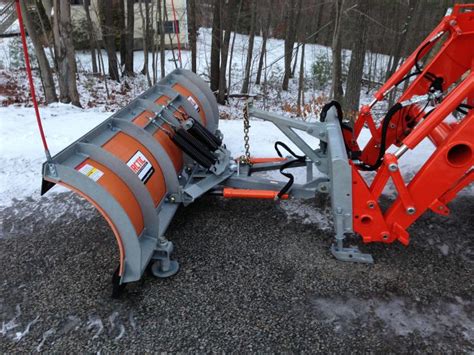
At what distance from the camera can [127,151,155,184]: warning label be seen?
3.24 m

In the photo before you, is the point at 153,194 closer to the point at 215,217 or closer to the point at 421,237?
the point at 215,217

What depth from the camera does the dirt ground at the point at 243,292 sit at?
278 centimetres

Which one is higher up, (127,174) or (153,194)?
(127,174)

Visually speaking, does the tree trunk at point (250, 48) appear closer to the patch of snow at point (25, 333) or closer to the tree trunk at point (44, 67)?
the tree trunk at point (44, 67)

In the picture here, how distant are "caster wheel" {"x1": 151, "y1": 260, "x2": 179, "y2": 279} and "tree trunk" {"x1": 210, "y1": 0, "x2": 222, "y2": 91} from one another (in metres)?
12.6

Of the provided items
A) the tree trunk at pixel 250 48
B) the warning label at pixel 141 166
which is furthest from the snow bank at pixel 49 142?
the tree trunk at pixel 250 48

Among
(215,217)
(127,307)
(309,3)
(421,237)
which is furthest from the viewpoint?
(309,3)

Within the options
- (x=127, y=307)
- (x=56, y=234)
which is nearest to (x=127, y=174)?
(x=127, y=307)

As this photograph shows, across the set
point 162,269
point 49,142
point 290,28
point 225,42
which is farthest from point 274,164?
point 290,28

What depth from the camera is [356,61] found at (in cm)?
870

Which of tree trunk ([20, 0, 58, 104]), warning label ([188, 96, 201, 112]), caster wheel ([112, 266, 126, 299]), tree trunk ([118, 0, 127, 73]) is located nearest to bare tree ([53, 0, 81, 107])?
tree trunk ([20, 0, 58, 104])

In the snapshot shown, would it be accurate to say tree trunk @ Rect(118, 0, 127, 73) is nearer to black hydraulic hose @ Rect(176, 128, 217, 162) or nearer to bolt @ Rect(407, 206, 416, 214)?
black hydraulic hose @ Rect(176, 128, 217, 162)

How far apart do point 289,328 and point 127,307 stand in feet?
4.07

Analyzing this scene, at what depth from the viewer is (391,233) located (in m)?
3.25
